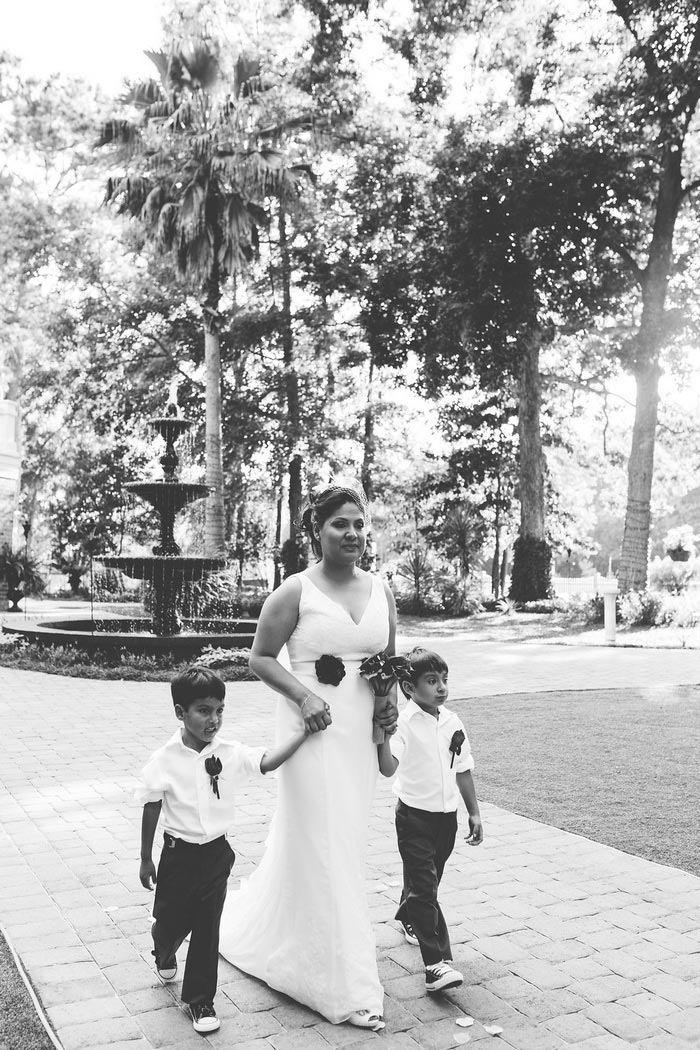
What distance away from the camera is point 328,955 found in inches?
141

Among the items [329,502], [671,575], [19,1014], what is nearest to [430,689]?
[329,502]

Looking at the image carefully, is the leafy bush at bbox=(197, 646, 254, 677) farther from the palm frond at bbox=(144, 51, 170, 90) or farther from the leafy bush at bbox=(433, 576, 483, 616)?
the palm frond at bbox=(144, 51, 170, 90)

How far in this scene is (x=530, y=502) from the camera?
1104 inches

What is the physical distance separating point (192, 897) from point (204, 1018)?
16.4 inches

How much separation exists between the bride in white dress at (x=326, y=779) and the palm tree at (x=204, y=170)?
66.2 ft

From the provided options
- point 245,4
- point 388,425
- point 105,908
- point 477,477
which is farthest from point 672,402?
point 105,908

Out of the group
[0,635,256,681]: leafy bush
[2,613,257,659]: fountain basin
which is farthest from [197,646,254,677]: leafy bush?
[2,613,257,659]: fountain basin

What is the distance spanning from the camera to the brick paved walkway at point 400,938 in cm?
344

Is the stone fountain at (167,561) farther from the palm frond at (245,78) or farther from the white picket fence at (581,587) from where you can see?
the palm frond at (245,78)

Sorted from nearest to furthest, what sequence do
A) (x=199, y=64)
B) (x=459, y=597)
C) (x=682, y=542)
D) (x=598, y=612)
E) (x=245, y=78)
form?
(x=598, y=612) → (x=199, y=64) → (x=245, y=78) → (x=459, y=597) → (x=682, y=542)

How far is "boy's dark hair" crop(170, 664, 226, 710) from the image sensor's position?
3.62m

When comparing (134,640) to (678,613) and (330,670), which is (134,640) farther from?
(678,613)

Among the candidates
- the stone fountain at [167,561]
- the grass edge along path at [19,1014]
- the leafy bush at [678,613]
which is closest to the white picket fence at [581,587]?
the leafy bush at [678,613]

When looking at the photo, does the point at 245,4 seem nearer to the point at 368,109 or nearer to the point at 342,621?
the point at 368,109
